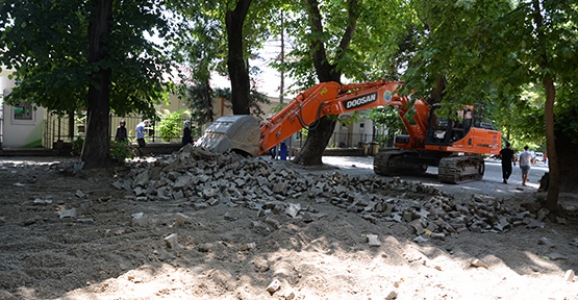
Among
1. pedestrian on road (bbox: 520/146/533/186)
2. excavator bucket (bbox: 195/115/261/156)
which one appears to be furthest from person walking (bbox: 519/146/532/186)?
excavator bucket (bbox: 195/115/261/156)

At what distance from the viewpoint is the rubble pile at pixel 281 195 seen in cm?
732

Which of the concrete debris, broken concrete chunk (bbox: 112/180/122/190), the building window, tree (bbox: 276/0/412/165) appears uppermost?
tree (bbox: 276/0/412/165)

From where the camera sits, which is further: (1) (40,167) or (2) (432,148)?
(2) (432,148)

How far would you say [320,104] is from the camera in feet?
40.7

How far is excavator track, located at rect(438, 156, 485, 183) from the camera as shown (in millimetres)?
13518

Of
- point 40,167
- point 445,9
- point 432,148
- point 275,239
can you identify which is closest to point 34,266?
A: point 275,239

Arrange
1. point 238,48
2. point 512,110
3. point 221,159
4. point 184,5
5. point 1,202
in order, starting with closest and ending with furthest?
point 1,202
point 512,110
point 221,159
point 184,5
point 238,48

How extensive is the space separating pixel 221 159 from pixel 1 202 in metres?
3.97

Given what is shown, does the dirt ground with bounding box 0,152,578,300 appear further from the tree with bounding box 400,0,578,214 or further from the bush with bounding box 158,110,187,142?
the bush with bounding box 158,110,187,142

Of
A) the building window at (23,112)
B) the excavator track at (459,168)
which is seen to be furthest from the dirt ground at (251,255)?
the building window at (23,112)

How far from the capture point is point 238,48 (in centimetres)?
1336

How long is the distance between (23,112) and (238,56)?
1036cm

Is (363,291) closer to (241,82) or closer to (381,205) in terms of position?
(381,205)

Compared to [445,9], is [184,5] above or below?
above
